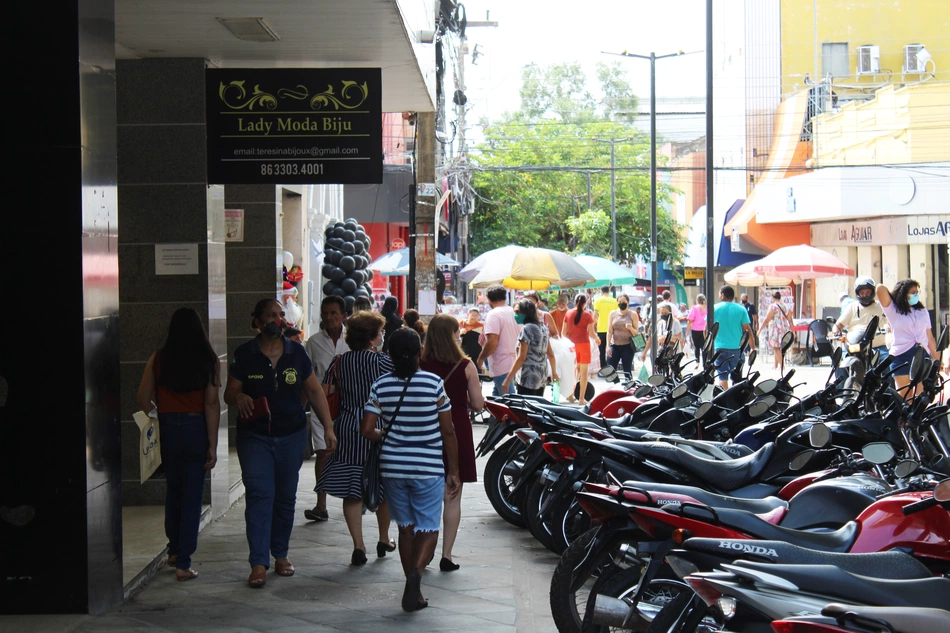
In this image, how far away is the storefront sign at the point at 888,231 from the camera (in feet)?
88.6

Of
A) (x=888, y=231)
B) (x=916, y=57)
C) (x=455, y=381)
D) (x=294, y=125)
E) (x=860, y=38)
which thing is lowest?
(x=455, y=381)

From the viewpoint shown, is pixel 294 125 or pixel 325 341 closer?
pixel 294 125

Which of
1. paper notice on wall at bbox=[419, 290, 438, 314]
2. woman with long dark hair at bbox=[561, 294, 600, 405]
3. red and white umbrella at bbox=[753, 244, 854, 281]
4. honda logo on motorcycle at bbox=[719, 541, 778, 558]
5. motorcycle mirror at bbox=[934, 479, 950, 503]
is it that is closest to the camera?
honda logo on motorcycle at bbox=[719, 541, 778, 558]

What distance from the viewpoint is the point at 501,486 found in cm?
881

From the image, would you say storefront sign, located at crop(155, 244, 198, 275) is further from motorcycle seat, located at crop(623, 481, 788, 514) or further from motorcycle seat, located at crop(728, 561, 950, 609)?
motorcycle seat, located at crop(728, 561, 950, 609)

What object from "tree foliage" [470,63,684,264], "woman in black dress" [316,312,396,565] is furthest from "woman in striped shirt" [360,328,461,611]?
"tree foliage" [470,63,684,264]

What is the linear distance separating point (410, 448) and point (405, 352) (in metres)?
0.56

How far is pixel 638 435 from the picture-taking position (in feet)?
23.3

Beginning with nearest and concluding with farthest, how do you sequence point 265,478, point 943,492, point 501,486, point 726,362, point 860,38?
point 943,492
point 265,478
point 501,486
point 726,362
point 860,38

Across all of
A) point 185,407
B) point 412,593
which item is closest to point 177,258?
point 185,407

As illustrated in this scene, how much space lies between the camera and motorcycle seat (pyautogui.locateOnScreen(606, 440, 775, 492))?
593cm

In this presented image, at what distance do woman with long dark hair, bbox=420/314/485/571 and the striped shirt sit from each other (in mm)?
687

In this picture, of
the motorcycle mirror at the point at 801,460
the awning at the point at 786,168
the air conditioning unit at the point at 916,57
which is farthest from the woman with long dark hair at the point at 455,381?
the air conditioning unit at the point at 916,57

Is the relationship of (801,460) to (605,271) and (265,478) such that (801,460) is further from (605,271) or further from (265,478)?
(605,271)
